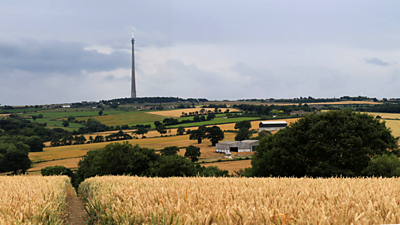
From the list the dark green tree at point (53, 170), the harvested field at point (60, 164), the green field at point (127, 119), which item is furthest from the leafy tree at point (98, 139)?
the dark green tree at point (53, 170)

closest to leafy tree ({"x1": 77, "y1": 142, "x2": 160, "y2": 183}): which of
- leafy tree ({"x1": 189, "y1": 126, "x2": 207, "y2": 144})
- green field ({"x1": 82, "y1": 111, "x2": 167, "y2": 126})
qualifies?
leafy tree ({"x1": 189, "y1": 126, "x2": 207, "y2": 144})

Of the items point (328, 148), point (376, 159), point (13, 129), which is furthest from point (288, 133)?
point (13, 129)

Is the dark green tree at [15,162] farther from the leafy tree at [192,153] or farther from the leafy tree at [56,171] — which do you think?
the leafy tree at [192,153]

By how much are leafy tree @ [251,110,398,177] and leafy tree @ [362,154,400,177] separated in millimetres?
1714

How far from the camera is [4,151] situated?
96125mm

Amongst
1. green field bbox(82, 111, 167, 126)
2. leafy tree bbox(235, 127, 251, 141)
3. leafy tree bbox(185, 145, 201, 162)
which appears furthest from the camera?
green field bbox(82, 111, 167, 126)

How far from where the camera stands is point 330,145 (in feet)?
116

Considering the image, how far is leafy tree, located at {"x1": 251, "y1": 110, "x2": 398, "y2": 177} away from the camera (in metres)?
34.6

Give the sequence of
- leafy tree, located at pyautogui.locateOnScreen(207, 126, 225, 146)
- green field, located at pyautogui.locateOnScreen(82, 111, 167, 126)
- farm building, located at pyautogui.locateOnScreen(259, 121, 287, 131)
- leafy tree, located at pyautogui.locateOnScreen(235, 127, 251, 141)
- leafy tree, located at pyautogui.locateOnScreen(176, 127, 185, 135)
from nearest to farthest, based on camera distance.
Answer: leafy tree, located at pyautogui.locateOnScreen(235, 127, 251, 141)
leafy tree, located at pyautogui.locateOnScreen(207, 126, 225, 146)
farm building, located at pyautogui.locateOnScreen(259, 121, 287, 131)
leafy tree, located at pyautogui.locateOnScreen(176, 127, 185, 135)
green field, located at pyautogui.locateOnScreen(82, 111, 167, 126)

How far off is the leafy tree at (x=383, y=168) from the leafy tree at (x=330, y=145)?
5.62 feet

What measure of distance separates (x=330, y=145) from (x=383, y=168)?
230 inches

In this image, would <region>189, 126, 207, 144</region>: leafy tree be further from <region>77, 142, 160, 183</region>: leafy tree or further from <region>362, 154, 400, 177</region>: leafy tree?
<region>362, 154, 400, 177</region>: leafy tree

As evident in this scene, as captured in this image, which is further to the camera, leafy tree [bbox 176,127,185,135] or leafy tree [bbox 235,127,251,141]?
leafy tree [bbox 176,127,185,135]

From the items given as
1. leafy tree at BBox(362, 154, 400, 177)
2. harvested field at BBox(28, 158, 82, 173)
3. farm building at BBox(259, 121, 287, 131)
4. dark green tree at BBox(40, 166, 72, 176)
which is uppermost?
leafy tree at BBox(362, 154, 400, 177)
